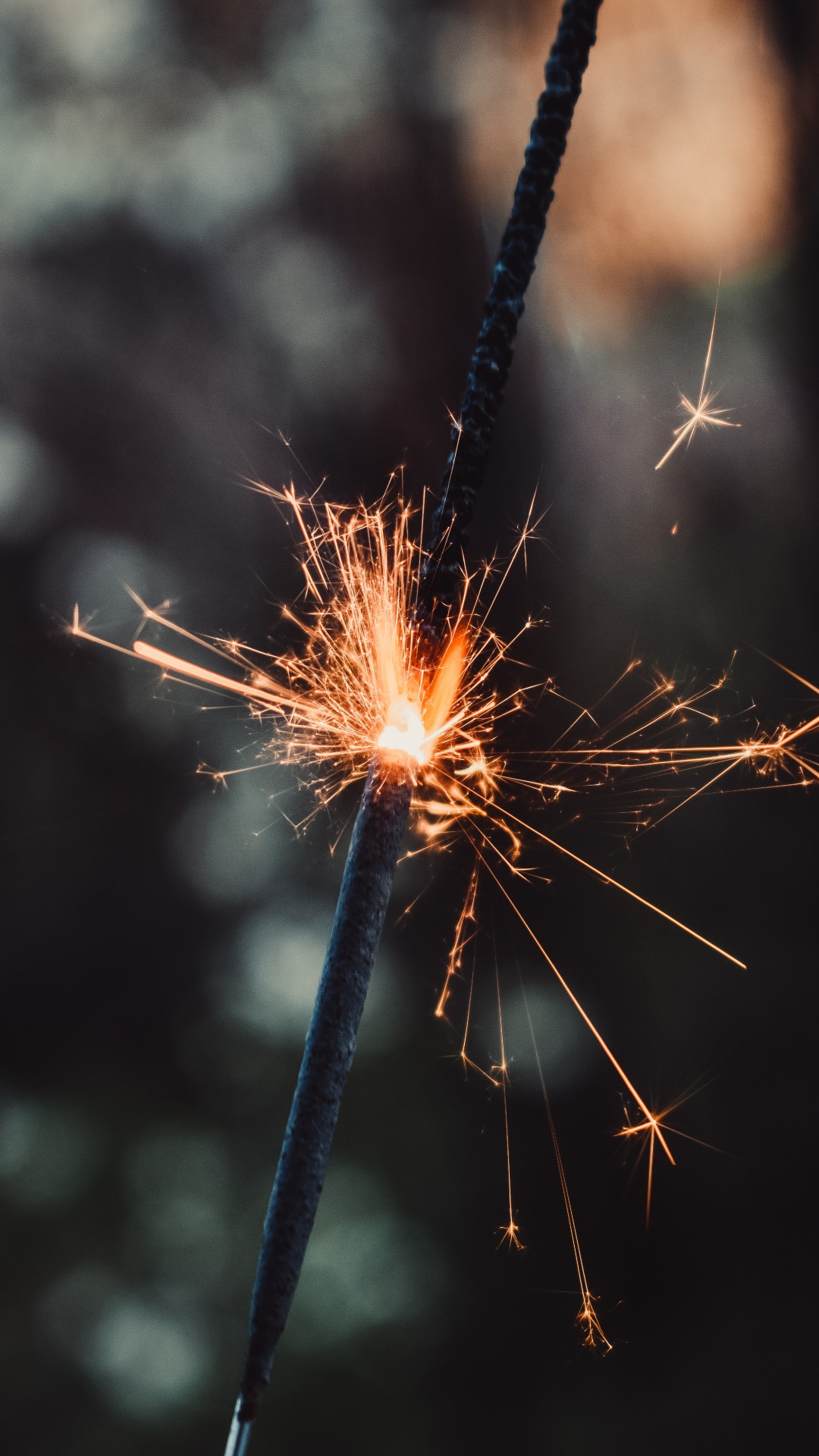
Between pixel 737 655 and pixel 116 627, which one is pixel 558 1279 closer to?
pixel 737 655

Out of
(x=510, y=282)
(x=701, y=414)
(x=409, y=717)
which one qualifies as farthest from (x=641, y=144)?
(x=409, y=717)

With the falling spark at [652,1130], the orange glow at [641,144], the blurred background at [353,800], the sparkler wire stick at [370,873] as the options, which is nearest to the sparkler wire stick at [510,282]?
the sparkler wire stick at [370,873]

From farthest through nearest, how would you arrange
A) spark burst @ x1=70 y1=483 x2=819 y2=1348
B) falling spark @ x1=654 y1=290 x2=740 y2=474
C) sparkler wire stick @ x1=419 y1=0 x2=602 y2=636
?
1. falling spark @ x1=654 y1=290 x2=740 y2=474
2. spark burst @ x1=70 y1=483 x2=819 y2=1348
3. sparkler wire stick @ x1=419 y1=0 x2=602 y2=636

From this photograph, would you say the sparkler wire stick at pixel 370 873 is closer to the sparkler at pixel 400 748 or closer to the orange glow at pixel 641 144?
the sparkler at pixel 400 748

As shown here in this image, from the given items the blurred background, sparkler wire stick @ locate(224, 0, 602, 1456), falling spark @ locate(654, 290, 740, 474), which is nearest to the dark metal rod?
sparkler wire stick @ locate(224, 0, 602, 1456)

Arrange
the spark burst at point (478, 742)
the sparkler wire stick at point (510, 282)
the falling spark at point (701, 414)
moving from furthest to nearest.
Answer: the falling spark at point (701, 414) < the spark burst at point (478, 742) < the sparkler wire stick at point (510, 282)

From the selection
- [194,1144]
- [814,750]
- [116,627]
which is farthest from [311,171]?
[194,1144]

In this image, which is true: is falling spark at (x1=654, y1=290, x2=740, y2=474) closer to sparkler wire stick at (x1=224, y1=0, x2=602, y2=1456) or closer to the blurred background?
the blurred background
